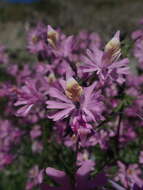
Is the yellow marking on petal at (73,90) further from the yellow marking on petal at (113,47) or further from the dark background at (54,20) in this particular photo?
the dark background at (54,20)

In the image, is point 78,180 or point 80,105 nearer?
point 78,180

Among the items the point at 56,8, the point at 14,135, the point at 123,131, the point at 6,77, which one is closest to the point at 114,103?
the point at 123,131

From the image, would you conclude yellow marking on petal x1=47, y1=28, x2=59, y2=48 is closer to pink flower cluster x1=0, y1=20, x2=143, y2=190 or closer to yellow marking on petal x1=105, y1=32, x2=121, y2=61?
pink flower cluster x1=0, y1=20, x2=143, y2=190

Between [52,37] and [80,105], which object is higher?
[52,37]

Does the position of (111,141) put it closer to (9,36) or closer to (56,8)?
(9,36)

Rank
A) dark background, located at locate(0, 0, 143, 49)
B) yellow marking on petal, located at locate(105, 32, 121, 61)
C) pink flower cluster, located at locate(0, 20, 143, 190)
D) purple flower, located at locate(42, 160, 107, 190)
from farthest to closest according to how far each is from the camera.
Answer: dark background, located at locate(0, 0, 143, 49) → yellow marking on petal, located at locate(105, 32, 121, 61) → pink flower cluster, located at locate(0, 20, 143, 190) → purple flower, located at locate(42, 160, 107, 190)

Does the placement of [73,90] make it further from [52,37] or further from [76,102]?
[52,37]

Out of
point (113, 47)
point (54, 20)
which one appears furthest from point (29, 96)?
point (54, 20)

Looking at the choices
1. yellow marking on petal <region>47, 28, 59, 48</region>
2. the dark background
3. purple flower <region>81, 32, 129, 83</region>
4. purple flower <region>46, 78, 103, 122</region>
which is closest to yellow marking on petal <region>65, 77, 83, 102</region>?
purple flower <region>46, 78, 103, 122</region>
